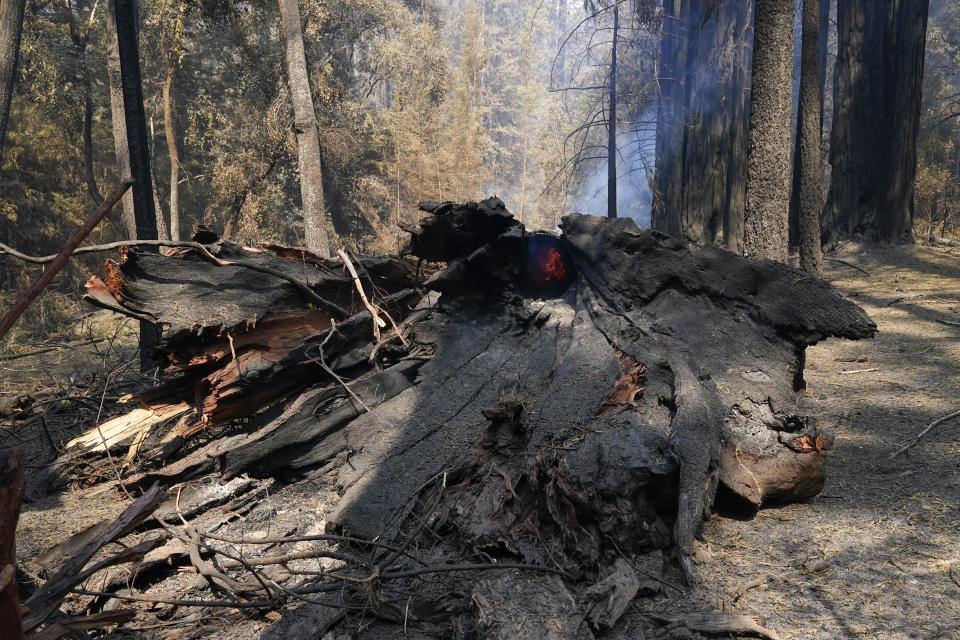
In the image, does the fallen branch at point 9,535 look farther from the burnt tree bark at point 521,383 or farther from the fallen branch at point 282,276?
the fallen branch at point 282,276

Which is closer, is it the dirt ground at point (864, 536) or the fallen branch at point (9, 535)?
the fallen branch at point (9, 535)

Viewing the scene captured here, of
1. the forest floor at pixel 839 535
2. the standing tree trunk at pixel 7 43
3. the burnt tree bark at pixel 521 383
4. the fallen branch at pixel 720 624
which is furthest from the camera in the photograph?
the standing tree trunk at pixel 7 43

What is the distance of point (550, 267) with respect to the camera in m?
5.80

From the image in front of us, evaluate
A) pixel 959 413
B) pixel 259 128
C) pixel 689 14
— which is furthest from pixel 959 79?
pixel 959 413

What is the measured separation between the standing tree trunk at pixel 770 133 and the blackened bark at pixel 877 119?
20.5 ft

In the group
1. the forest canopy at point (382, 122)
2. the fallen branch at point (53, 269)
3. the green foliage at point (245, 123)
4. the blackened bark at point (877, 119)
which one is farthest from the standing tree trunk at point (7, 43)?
the blackened bark at point (877, 119)

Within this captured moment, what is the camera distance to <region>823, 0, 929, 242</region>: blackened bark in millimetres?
10172

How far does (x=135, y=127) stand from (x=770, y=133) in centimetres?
751

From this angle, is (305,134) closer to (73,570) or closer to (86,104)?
(73,570)

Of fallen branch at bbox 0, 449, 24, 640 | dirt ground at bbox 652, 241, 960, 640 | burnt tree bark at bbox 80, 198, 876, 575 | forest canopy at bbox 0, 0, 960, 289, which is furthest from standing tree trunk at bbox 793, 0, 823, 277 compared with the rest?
fallen branch at bbox 0, 449, 24, 640

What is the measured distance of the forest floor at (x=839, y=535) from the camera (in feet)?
7.95

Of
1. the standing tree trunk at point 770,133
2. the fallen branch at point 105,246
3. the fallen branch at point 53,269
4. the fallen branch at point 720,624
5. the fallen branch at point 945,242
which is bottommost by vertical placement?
the fallen branch at point 720,624

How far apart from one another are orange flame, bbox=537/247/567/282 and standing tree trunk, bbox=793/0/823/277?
434 centimetres

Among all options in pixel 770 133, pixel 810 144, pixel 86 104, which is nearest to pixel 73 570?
pixel 770 133
